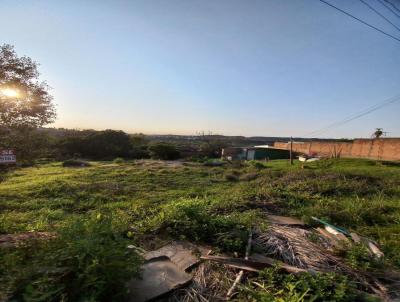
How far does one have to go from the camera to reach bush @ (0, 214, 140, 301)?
2.40 metres

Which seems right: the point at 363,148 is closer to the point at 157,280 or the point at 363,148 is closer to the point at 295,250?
the point at 295,250

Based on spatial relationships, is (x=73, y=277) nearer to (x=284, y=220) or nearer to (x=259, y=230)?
(x=259, y=230)

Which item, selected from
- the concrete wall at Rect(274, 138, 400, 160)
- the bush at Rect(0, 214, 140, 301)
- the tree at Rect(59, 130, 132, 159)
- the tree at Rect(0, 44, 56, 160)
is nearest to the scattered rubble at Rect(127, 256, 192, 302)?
the bush at Rect(0, 214, 140, 301)

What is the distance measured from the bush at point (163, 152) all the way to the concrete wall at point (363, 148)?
1590cm

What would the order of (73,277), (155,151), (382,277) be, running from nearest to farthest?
(73,277), (382,277), (155,151)

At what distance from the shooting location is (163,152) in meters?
36.5

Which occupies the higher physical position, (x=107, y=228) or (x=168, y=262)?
(x=107, y=228)

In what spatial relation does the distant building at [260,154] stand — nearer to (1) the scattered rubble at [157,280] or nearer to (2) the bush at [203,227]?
(2) the bush at [203,227]

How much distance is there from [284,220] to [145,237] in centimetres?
274

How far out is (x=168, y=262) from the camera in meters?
3.57

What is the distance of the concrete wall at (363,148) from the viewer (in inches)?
880

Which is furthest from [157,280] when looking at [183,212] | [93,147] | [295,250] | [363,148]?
[93,147]

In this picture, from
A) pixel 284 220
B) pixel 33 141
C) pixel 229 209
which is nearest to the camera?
pixel 284 220

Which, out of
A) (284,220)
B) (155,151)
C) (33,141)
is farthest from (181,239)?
(155,151)
